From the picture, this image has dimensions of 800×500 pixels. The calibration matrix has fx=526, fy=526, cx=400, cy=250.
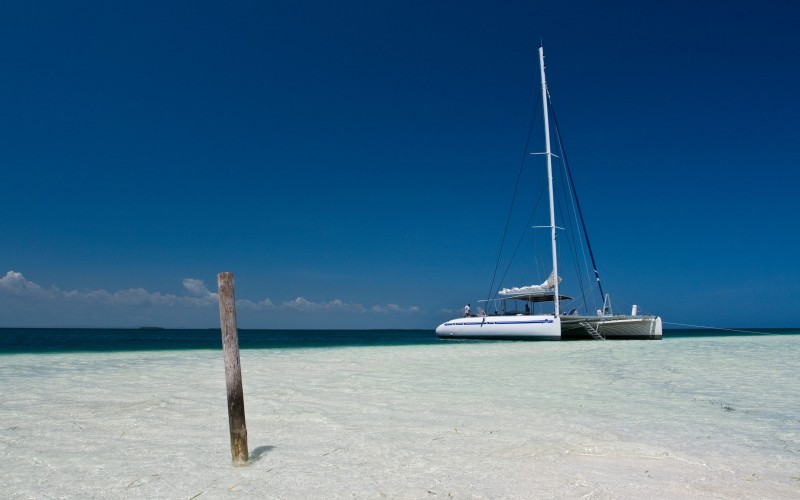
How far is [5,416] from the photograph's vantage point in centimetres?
704

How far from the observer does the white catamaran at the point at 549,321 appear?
31438 mm

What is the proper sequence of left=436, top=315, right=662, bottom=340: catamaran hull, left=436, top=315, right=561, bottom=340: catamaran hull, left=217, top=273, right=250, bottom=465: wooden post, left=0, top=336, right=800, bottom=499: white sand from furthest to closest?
1. left=436, top=315, right=662, bottom=340: catamaran hull
2. left=436, top=315, right=561, bottom=340: catamaran hull
3. left=217, top=273, right=250, bottom=465: wooden post
4. left=0, top=336, right=800, bottom=499: white sand

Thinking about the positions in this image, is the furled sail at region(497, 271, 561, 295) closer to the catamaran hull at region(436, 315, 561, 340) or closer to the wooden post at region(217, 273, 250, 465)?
the catamaran hull at region(436, 315, 561, 340)

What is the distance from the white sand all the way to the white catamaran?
20.9 meters

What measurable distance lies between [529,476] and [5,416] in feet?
22.6

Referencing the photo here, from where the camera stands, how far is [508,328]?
108 ft

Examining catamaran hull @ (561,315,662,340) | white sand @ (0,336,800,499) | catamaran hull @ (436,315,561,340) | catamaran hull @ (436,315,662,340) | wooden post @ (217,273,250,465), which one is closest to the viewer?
white sand @ (0,336,800,499)

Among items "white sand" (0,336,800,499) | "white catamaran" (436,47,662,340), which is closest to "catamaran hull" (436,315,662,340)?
"white catamaran" (436,47,662,340)

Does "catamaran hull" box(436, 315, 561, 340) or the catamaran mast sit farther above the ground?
the catamaran mast

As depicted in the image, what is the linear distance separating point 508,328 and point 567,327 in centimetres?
359

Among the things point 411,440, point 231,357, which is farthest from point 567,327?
point 231,357

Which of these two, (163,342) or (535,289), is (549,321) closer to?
(535,289)

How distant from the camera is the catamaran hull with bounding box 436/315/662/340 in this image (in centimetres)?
3120

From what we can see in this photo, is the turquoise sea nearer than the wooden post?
No
